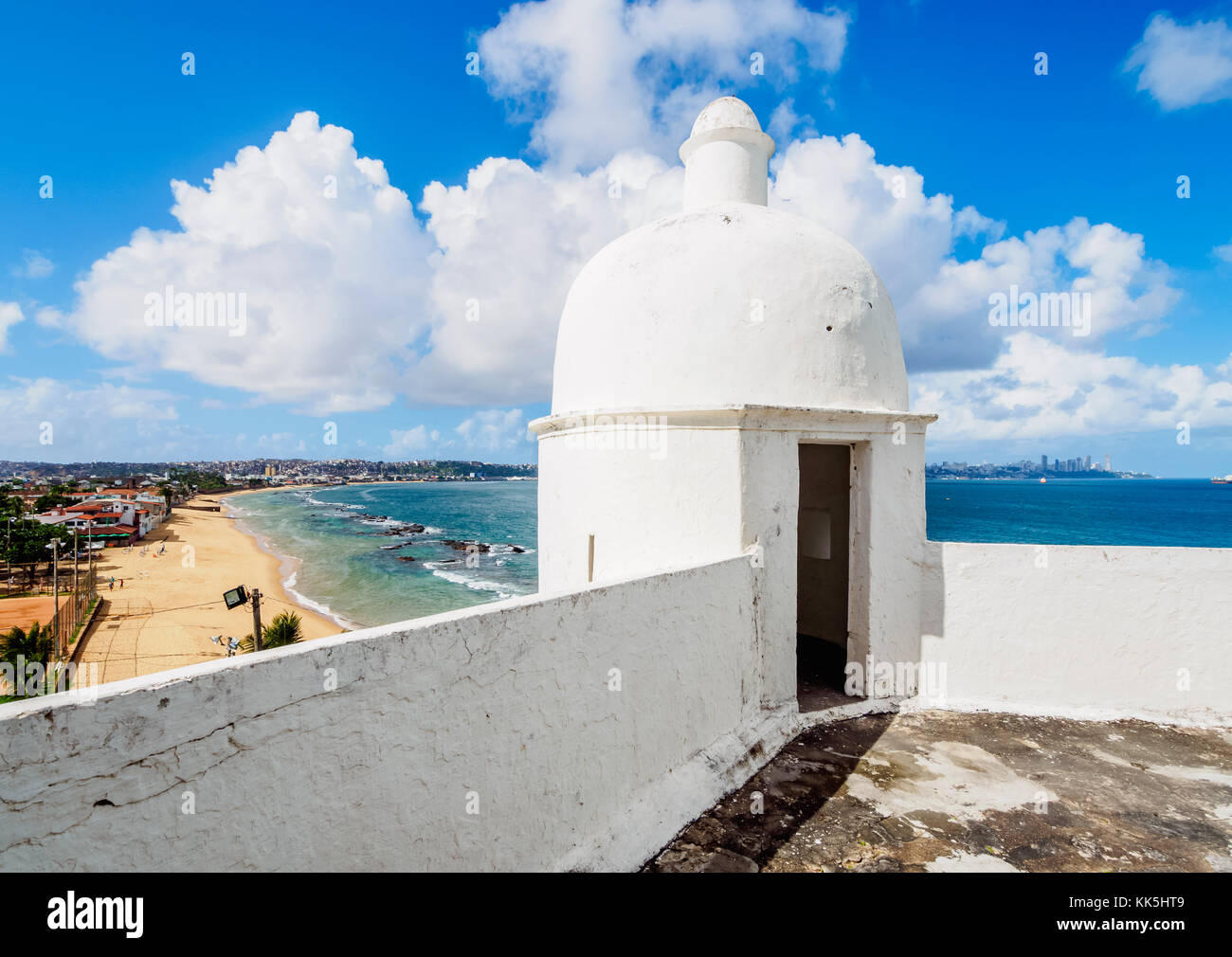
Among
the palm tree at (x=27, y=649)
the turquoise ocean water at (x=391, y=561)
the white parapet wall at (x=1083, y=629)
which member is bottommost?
the turquoise ocean water at (x=391, y=561)

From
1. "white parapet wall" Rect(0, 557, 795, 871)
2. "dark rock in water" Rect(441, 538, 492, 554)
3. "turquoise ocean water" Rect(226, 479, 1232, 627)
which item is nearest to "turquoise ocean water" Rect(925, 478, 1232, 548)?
"turquoise ocean water" Rect(226, 479, 1232, 627)

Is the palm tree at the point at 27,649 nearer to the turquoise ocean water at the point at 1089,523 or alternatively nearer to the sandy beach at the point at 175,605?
the sandy beach at the point at 175,605

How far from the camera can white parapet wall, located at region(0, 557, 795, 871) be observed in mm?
1989

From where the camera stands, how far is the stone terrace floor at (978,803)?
160 inches

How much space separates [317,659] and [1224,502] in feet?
471

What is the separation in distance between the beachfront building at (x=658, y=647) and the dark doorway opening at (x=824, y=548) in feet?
3.17

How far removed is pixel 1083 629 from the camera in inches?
250

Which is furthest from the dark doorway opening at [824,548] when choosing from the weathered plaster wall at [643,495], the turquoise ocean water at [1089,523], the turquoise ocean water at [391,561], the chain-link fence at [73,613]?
the turquoise ocean water at [1089,523]

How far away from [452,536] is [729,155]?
55833 millimetres

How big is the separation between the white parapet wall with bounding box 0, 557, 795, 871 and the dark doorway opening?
512 cm

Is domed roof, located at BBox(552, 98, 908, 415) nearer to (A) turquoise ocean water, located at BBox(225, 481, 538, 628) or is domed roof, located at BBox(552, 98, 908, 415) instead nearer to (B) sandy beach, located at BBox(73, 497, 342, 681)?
(B) sandy beach, located at BBox(73, 497, 342, 681)

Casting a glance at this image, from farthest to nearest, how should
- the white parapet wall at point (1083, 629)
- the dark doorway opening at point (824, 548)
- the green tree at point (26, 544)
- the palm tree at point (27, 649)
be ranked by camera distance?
the green tree at point (26, 544)
the palm tree at point (27, 649)
the dark doorway opening at point (824, 548)
the white parapet wall at point (1083, 629)
